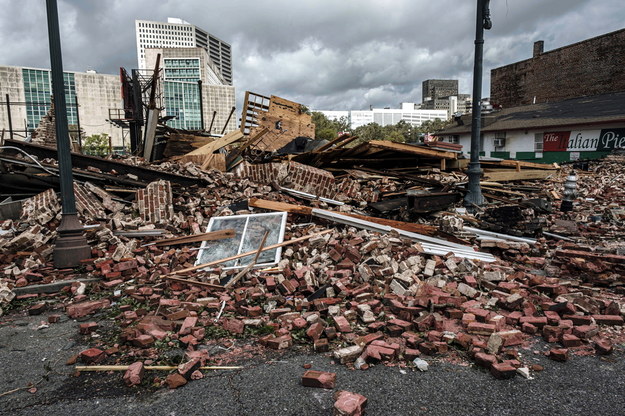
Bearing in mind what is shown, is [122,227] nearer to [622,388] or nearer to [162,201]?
[162,201]

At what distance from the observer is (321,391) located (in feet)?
9.43

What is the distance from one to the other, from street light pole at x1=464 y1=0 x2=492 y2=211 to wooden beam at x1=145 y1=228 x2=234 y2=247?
513 centimetres

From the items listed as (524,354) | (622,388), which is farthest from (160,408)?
(622,388)

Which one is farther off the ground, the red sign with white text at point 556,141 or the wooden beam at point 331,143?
the red sign with white text at point 556,141

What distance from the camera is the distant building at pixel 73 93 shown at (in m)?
86.8

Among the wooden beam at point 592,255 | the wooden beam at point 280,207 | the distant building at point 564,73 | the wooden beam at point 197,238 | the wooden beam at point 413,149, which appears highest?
the distant building at point 564,73

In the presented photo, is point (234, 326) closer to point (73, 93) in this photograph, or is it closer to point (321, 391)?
point (321, 391)

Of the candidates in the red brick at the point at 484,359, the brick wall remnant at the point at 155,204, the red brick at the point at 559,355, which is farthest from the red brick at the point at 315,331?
the brick wall remnant at the point at 155,204

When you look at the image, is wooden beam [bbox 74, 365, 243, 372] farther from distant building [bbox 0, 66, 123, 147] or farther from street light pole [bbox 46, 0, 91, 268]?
distant building [bbox 0, 66, 123, 147]

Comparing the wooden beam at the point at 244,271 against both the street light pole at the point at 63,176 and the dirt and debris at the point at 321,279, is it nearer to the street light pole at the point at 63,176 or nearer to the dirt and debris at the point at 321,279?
the dirt and debris at the point at 321,279

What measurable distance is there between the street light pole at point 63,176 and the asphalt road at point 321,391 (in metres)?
2.61

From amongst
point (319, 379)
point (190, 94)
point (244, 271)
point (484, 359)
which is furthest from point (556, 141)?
point (190, 94)

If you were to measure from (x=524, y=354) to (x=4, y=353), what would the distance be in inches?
179

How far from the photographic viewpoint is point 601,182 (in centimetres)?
1405
